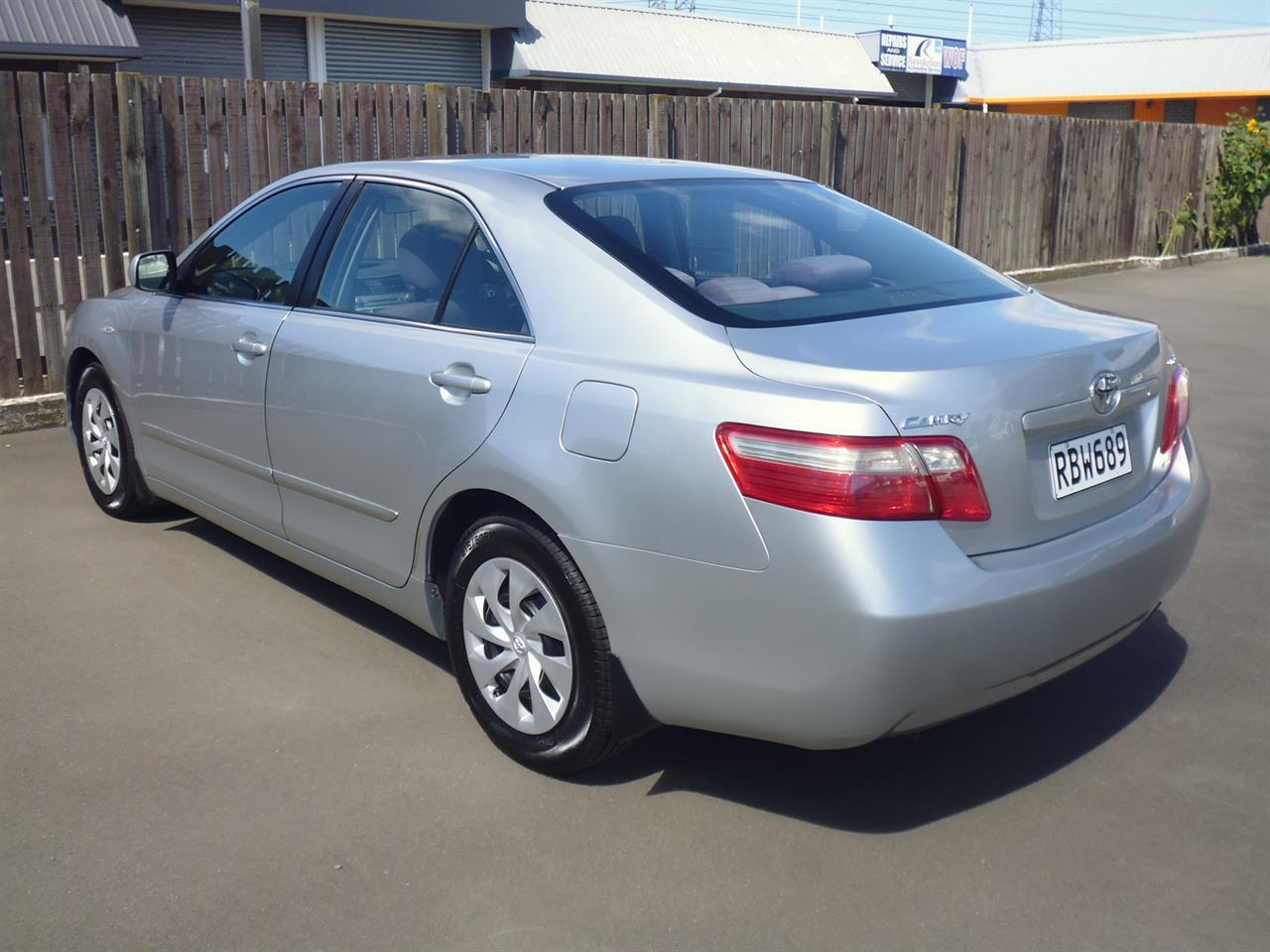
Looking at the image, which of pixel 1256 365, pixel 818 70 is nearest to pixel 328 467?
pixel 1256 365

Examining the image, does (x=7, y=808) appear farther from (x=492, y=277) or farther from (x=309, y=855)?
(x=492, y=277)

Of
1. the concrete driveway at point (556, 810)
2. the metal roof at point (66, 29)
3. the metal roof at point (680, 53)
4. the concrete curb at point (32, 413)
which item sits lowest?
the concrete driveway at point (556, 810)

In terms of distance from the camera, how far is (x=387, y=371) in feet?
Result: 12.5

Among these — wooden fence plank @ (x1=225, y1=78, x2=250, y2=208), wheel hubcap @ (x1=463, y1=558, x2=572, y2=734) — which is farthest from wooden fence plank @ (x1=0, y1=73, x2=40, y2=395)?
wheel hubcap @ (x1=463, y1=558, x2=572, y2=734)

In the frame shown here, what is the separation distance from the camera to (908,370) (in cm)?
288

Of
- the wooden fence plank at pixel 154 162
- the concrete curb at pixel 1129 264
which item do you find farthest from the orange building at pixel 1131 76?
the wooden fence plank at pixel 154 162

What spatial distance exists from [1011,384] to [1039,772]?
117 cm

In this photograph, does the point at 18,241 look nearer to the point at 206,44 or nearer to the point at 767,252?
the point at 767,252

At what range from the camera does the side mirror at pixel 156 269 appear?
17.0 feet

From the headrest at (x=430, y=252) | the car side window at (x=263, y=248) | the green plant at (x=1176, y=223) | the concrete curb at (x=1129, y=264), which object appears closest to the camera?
the headrest at (x=430, y=252)

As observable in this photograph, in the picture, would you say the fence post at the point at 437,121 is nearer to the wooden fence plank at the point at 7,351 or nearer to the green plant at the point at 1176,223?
the wooden fence plank at the point at 7,351

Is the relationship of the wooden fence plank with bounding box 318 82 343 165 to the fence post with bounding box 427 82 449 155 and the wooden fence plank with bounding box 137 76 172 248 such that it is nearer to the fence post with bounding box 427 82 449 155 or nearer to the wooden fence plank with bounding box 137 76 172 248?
the fence post with bounding box 427 82 449 155

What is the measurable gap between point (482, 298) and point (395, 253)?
0.57 meters

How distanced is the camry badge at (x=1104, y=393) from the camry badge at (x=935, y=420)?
49 centimetres
